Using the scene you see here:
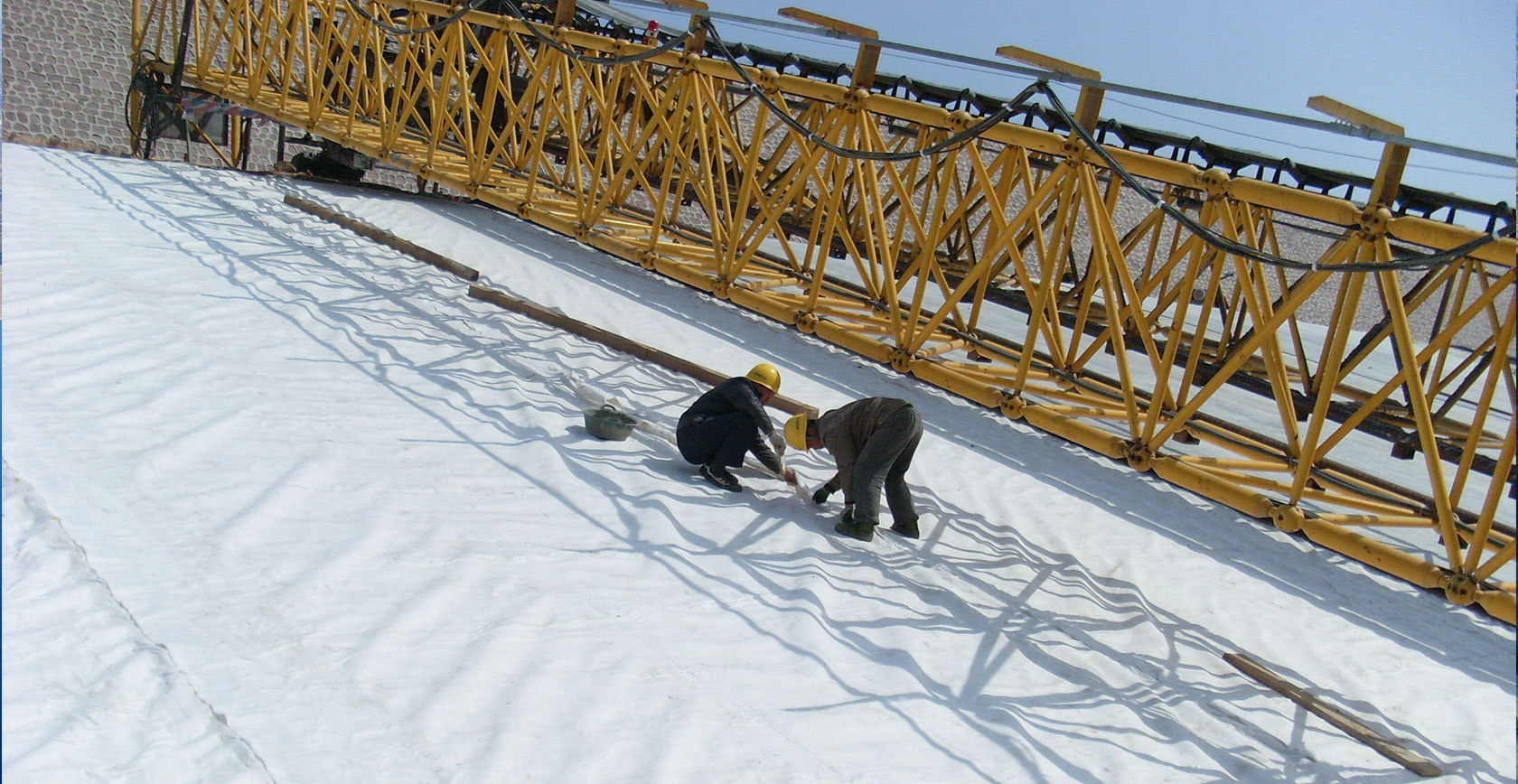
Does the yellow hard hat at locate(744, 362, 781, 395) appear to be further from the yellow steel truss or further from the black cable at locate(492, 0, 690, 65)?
the black cable at locate(492, 0, 690, 65)

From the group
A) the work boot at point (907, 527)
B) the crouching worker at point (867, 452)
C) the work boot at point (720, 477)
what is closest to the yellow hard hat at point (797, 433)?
the crouching worker at point (867, 452)

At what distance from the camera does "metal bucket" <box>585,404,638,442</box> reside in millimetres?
6305

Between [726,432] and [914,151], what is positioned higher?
[914,151]

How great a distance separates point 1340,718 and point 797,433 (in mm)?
3113

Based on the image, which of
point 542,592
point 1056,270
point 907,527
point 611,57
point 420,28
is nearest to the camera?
point 542,592

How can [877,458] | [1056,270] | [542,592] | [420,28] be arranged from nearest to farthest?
[542,592] → [877,458] → [1056,270] → [420,28]

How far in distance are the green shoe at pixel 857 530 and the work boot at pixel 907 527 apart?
326 millimetres

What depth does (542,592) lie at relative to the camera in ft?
14.3

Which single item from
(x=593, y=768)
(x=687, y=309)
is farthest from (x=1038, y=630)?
(x=687, y=309)

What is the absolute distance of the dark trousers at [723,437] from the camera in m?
6.14

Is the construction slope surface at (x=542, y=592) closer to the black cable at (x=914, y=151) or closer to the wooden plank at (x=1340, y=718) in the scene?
the wooden plank at (x=1340, y=718)

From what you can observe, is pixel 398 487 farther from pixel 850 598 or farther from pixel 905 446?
pixel 905 446

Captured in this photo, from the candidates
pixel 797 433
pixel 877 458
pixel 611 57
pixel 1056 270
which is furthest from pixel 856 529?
pixel 611 57

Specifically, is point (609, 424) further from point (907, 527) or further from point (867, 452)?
point (907, 527)
